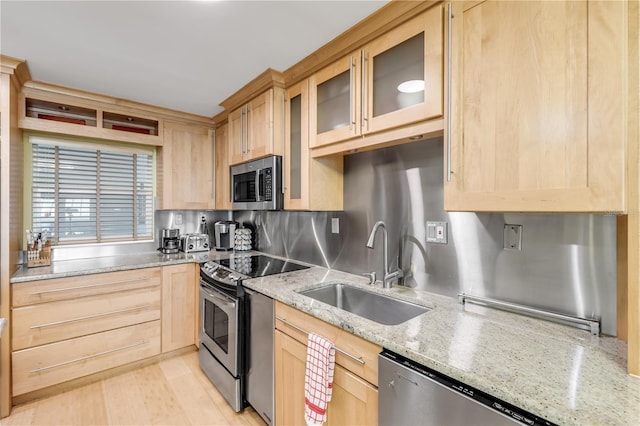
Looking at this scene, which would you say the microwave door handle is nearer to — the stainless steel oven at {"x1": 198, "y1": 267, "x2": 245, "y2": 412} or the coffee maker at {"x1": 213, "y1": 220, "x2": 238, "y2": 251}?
the stainless steel oven at {"x1": 198, "y1": 267, "x2": 245, "y2": 412}

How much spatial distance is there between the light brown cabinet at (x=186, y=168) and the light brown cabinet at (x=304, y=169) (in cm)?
140

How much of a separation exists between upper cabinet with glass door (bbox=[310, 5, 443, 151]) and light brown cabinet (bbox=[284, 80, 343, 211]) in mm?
121

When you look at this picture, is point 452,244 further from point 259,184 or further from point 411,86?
point 259,184

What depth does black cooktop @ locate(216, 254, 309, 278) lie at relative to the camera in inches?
84.2

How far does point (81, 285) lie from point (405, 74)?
2.61m

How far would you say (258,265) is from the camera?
2406mm

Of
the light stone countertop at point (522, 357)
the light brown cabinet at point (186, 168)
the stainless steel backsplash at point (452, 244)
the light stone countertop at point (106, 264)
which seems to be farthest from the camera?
the light brown cabinet at point (186, 168)

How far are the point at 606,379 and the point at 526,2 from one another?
1175 mm

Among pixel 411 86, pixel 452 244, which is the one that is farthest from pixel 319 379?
pixel 411 86

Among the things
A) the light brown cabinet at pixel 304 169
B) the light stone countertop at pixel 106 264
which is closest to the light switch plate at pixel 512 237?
the light brown cabinet at pixel 304 169

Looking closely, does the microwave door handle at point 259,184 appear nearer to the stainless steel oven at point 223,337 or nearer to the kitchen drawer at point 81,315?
the stainless steel oven at point 223,337

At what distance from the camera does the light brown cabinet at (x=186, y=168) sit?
2.96 m

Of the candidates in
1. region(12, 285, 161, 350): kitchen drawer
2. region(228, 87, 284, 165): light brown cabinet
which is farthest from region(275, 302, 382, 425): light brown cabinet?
region(12, 285, 161, 350): kitchen drawer

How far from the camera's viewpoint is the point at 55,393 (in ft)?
7.10
